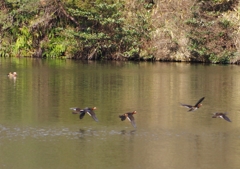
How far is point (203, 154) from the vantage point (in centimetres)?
1402

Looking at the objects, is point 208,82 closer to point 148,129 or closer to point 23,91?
point 23,91

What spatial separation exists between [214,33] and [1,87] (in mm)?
17317

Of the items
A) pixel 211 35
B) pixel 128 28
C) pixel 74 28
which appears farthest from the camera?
pixel 74 28

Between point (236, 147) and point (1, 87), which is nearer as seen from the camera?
point (236, 147)

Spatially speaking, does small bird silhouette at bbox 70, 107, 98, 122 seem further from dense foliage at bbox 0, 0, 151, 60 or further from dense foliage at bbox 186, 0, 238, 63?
dense foliage at bbox 0, 0, 151, 60

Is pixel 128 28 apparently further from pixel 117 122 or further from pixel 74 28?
pixel 117 122

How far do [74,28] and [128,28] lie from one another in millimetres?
4377

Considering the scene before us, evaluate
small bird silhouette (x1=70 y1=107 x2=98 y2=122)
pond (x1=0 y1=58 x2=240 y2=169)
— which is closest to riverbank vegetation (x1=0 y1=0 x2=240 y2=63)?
pond (x1=0 y1=58 x2=240 y2=169)

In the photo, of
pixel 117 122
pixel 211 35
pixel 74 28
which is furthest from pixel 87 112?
pixel 74 28

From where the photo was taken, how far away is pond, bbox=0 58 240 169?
13.5 meters

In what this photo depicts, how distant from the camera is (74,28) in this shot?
137ft

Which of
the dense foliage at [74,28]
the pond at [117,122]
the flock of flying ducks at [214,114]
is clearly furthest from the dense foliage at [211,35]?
the flock of flying ducks at [214,114]

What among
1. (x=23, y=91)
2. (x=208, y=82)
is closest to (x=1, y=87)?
(x=23, y=91)

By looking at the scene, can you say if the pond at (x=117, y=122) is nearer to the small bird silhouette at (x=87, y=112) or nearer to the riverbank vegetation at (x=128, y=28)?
the small bird silhouette at (x=87, y=112)
